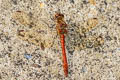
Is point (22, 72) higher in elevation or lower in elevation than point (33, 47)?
lower

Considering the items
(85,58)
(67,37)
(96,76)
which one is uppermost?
(67,37)

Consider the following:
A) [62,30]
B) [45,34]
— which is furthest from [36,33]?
[62,30]

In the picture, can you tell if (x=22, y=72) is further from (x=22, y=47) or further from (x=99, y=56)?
(x=99, y=56)

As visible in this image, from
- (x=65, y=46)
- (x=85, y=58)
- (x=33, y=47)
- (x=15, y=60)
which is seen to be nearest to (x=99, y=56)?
(x=85, y=58)

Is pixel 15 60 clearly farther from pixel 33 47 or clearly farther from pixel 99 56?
pixel 99 56

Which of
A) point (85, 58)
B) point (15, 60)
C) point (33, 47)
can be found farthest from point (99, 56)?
point (15, 60)

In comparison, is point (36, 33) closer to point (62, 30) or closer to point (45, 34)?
point (45, 34)
